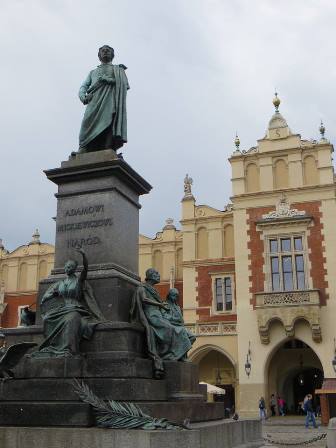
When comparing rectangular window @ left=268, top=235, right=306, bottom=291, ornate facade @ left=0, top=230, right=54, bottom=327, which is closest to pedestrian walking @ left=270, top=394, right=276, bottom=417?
rectangular window @ left=268, top=235, right=306, bottom=291

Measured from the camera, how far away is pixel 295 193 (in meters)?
27.0

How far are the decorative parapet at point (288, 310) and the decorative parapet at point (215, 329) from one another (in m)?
1.76

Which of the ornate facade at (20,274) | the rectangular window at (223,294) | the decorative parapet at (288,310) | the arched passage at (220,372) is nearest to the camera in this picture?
the decorative parapet at (288,310)

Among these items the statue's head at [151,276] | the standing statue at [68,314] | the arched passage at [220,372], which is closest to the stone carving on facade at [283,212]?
the arched passage at [220,372]

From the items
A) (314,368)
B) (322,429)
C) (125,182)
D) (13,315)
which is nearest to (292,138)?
(314,368)

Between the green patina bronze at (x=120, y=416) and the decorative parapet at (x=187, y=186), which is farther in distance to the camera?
the decorative parapet at (x=187, y=186)

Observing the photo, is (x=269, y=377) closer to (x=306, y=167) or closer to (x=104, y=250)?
(x=306, y=167)

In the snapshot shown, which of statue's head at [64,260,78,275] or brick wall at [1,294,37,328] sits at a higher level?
brick wall at [1,294,37,328]

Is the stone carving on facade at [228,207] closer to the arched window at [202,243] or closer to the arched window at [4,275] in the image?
the arched window at [202,243]

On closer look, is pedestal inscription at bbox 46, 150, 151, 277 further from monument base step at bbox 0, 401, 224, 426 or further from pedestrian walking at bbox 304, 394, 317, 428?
pedestrian walking at bbox 304, 394, 317, 428

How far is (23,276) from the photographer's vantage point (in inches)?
1339

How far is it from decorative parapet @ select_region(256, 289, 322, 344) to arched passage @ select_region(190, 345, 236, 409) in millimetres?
3636

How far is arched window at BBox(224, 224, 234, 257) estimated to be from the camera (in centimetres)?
2898

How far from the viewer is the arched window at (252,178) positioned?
28.0 m
